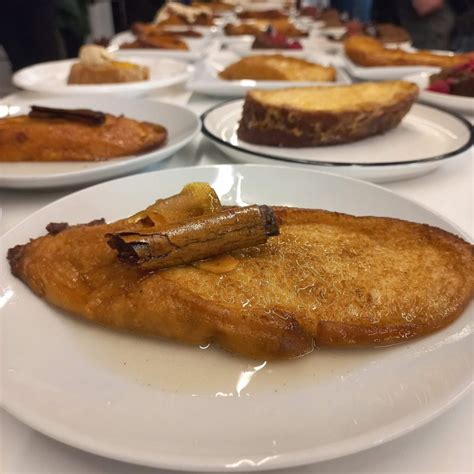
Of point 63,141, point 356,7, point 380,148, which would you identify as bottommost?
point 356,7

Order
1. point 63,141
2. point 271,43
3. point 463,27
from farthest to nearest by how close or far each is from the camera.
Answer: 1. point 463,27
2. point 271,43
3. point 63,141

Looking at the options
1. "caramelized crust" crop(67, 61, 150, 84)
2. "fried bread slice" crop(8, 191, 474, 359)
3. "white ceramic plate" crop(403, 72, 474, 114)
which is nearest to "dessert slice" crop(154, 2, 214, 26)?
"caramelized crust" crop(67, 61, 150, 84)

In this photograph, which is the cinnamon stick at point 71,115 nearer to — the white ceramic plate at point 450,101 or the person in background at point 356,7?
the white ceramic plate at point 450,101

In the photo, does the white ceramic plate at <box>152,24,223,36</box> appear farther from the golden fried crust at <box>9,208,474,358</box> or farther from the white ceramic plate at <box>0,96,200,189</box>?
the golden fried crust at <box>9,208,474,358</box>

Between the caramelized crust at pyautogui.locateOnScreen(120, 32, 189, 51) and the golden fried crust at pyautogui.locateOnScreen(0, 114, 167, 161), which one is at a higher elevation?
the golden fried crust at pyautogui.locateOnScreen(0, 114, 167, 161)

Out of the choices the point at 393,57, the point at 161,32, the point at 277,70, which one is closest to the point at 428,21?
the point at 393,57

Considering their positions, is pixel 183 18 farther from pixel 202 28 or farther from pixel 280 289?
pixel 280 289

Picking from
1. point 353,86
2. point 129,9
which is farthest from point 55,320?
point 129,9

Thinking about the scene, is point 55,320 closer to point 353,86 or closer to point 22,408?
point 22,408
